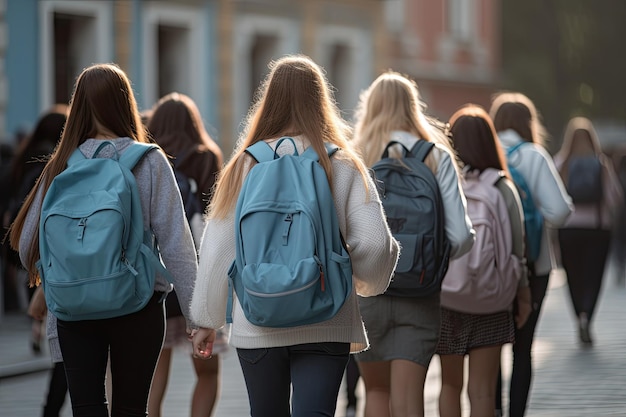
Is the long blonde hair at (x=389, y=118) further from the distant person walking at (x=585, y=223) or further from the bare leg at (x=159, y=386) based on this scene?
the distant person walking at (x=585, y=223)

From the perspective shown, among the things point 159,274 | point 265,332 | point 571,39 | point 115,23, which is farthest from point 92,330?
point 571,39

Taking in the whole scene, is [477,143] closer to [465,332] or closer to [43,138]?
[465,332]

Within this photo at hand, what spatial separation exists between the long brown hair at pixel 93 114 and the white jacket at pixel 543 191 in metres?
3.32

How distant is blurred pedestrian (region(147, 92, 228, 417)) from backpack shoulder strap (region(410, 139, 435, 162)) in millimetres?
1296

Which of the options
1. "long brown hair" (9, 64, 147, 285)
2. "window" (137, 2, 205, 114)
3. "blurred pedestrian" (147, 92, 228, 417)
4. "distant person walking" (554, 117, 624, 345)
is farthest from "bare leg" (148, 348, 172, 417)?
"window" (137, 2, 205, 114)

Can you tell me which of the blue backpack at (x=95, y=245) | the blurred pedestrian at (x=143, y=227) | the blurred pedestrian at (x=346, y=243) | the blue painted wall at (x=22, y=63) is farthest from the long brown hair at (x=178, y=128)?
the blue painted wall at (x=22, y=63)

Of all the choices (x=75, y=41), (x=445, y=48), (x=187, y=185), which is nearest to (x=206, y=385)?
(x=187, y=185)

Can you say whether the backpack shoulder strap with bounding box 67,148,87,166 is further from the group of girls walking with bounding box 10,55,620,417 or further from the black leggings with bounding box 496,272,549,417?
the black leggings with bounding box 496,272,549,417

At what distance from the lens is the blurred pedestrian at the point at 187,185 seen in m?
8.08

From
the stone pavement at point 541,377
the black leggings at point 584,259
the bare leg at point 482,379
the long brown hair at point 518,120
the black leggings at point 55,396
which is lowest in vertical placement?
the stone pavement at point 541,377

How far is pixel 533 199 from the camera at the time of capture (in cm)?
893

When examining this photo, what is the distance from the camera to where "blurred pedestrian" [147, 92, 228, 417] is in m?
8.08

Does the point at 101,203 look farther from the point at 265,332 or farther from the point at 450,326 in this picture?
the point at 450,326

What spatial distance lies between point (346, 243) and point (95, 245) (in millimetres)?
923
